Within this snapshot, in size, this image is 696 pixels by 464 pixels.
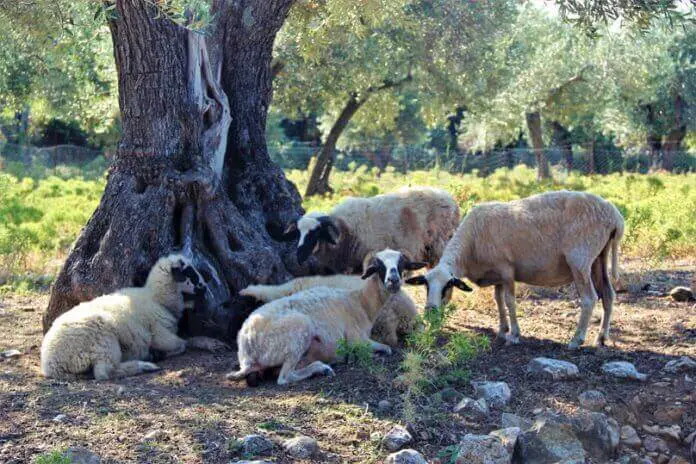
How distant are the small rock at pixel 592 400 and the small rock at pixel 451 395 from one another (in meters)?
0.90

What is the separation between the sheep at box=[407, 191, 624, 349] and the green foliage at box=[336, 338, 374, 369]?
94cm

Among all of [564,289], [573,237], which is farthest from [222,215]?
[564,289]

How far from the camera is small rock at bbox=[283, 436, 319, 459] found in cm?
546

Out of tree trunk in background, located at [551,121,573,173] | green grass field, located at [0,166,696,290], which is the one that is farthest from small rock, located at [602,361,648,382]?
tree trunk in background, located at [551,121,573,173]

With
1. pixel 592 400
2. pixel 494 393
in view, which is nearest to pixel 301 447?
pixel 494 393

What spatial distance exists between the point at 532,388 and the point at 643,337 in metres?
2.17

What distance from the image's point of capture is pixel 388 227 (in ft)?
33.3

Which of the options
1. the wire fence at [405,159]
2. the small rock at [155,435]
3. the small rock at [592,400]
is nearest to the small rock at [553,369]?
the small rock at [592,400]

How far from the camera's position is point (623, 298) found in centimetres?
1013

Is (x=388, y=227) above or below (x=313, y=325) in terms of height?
above

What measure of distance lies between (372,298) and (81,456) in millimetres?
3468

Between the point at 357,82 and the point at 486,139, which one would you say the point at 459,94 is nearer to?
the point at 357,82

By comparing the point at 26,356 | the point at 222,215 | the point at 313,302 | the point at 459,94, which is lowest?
the point at 26,356

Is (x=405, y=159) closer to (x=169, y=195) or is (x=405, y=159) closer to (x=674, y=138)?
(x=674, y=138)
